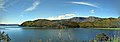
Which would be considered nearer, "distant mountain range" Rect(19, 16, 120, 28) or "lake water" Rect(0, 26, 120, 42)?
"lake water" Rect(0, 26, 120, 42)

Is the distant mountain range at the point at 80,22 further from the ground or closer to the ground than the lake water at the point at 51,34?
further from the ground

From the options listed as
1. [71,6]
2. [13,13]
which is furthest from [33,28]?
[71,6]

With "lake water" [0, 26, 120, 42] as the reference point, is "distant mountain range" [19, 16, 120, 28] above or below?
above

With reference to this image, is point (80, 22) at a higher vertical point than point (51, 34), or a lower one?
higher

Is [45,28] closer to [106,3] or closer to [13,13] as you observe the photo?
[13,13]
